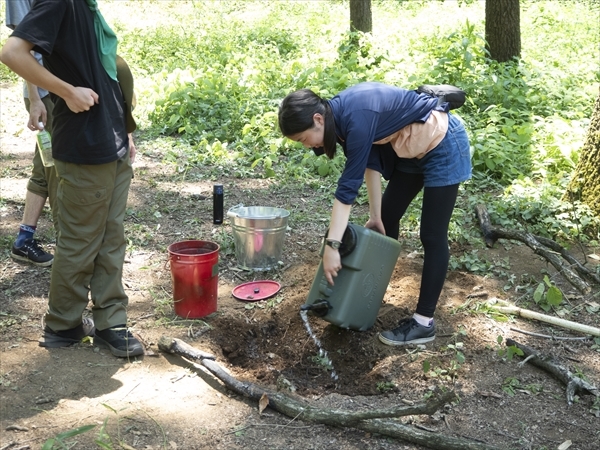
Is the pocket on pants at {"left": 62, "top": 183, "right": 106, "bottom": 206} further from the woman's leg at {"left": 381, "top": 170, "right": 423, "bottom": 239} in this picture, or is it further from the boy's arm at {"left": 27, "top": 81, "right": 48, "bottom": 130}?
the woman's leg at {"left": 381, "top": 170, "right": 423, "bottom": 239}

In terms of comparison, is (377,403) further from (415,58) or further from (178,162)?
(415,58)

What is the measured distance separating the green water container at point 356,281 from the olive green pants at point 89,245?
997 mm

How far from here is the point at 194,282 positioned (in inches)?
155

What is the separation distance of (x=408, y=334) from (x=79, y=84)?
82.5 inches

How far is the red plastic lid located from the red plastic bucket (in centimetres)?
29

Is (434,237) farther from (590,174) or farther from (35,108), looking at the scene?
(35,108)

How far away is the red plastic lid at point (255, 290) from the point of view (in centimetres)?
435

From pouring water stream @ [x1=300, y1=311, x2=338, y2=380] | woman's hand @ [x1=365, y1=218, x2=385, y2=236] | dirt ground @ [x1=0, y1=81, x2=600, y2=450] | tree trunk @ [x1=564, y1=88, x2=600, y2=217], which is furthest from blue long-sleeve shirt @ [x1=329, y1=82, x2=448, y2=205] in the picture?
tree trunk @ [x1=564, y1=88, x2=600, y2=217]

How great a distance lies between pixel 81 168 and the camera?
126 inches

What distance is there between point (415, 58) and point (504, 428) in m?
6.53

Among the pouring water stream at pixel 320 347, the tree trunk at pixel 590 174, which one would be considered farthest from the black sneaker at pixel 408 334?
the tree trunk at pixel 590 174

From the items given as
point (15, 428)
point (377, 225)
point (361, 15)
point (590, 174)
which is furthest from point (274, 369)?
point (361, 15)

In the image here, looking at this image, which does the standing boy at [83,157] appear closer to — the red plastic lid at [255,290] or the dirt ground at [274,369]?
the dirt ground at [274,369]

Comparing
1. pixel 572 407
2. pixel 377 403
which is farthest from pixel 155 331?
pixel 572 407
